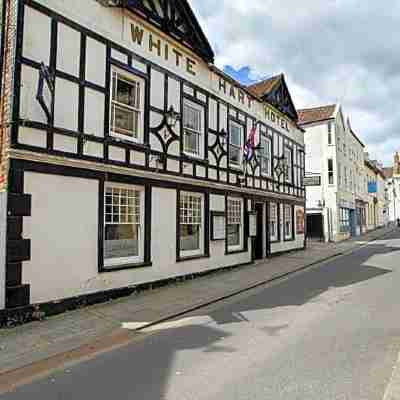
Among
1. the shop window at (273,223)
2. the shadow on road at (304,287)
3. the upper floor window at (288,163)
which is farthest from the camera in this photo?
the upper floor window at (288,163)

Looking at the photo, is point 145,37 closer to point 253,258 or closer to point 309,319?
point 309,319

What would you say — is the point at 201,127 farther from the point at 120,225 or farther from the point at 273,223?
the point at 273,223

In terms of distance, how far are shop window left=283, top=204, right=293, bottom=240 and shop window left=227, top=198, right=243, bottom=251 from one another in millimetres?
5108

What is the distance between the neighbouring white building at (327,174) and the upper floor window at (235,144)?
1595 cm

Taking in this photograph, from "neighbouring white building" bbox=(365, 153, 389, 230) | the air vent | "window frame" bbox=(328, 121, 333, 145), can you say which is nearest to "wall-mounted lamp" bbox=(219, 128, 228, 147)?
the air vent

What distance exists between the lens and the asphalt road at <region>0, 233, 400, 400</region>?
4.17 metres

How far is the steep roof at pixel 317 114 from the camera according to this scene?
30.4m

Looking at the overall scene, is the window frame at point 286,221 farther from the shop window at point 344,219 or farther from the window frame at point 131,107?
the shop window at point 344,219

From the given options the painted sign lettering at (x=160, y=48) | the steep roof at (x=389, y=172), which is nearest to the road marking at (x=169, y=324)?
the painted sign lettering at (x=160, y=48)

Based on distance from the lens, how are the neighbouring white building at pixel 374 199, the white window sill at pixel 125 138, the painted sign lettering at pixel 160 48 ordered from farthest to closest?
the neighbouring white building at pixel 374 199
the painted sign lettering at pixel 160 48
the white window sill at pixel 125 138

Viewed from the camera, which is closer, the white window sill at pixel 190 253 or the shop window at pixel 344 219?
the white window sill at pixel 190 253

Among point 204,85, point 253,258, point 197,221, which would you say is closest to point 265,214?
point 253,258

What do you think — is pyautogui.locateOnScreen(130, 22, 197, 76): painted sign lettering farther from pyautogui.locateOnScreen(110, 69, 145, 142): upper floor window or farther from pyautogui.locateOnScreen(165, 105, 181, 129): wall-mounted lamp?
pyautogui.locateOnScreen(165, 105, 181, 129): wall-mounted lamp

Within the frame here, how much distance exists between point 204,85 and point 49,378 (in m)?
10.3
